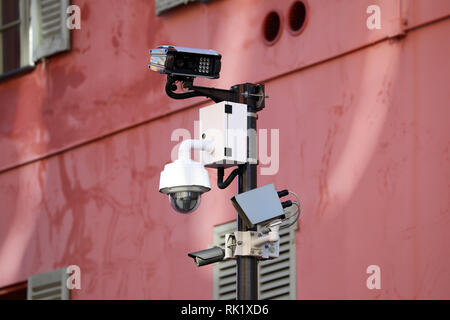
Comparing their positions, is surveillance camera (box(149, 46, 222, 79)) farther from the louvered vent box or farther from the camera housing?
the camera housing

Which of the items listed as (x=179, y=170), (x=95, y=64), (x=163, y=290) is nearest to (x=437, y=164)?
(x=179, y=170)

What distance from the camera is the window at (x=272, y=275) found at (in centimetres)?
1106

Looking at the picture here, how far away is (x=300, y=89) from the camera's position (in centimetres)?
1120

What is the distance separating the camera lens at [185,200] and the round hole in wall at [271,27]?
3.46 metres

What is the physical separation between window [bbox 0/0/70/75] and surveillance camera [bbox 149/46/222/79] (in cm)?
527

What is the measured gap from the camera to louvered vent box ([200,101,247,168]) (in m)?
8.29

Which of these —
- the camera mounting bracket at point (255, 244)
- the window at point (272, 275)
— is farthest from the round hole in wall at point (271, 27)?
the camera mounting bracket at point (255, 244)

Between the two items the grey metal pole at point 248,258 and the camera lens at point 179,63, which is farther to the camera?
the camera lens at point 179,63

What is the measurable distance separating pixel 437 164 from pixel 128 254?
145 inches

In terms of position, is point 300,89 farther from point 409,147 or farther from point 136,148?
point 136,148

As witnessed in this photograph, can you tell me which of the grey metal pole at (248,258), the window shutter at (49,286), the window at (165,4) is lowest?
the grey metal pole at (248,258)

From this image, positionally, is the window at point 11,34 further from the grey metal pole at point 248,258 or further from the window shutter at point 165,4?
the grey metal pole at point 248,258

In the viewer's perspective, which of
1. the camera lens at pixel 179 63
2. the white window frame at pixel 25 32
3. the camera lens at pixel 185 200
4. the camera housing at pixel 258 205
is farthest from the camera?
the white window frame at pixel 25 32


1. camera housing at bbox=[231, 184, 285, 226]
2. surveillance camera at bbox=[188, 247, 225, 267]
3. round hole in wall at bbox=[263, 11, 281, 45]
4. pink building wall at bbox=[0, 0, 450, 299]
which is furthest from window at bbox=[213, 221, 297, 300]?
camera housing at bbox=[231, 184, 285, 226]
